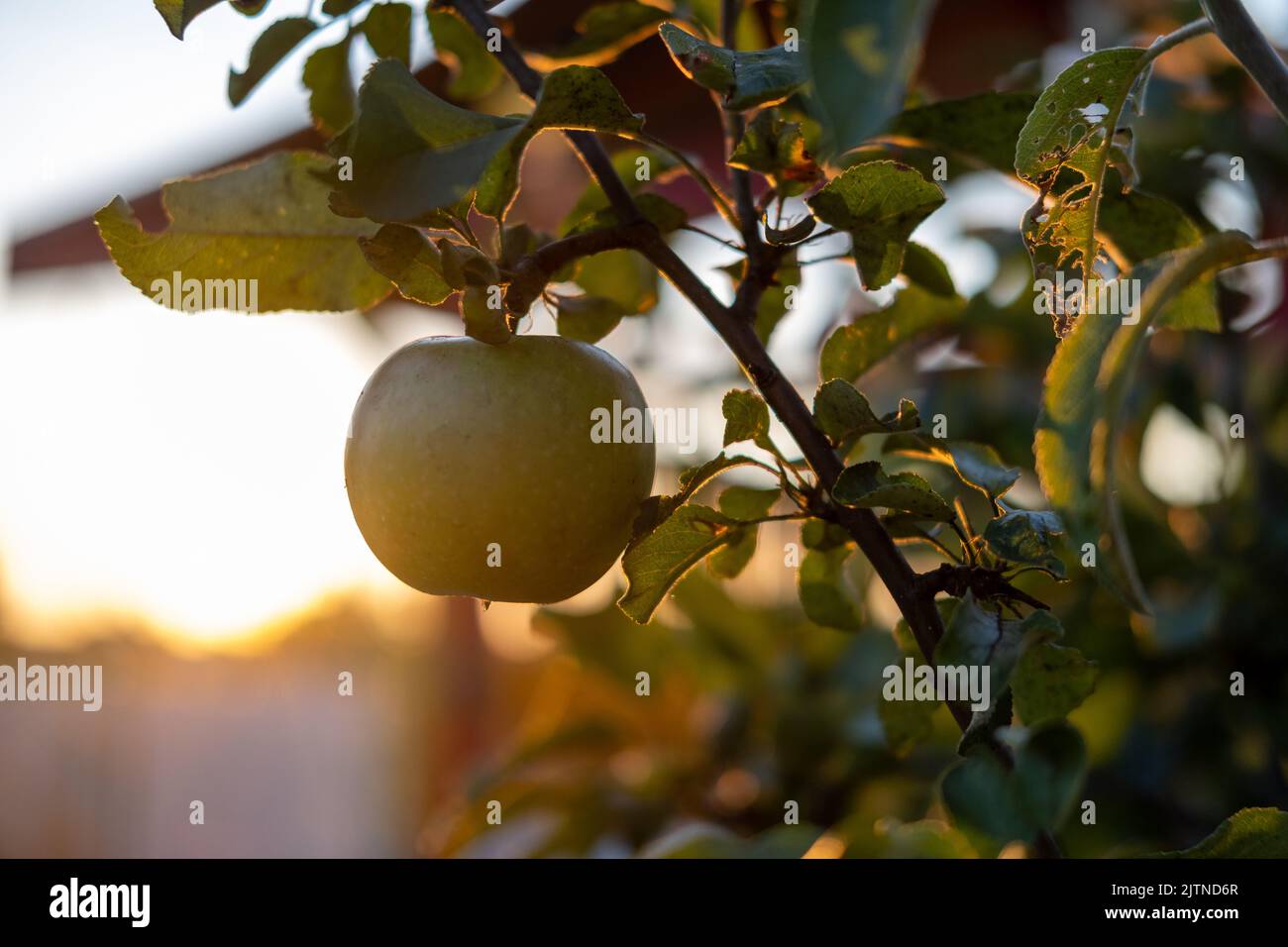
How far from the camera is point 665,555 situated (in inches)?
18.5

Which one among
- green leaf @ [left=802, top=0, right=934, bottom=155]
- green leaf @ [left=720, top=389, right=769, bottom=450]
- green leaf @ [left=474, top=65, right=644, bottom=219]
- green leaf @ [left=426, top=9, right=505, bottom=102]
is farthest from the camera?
green leaf @ [left=426, top=9, right=505, bottom=102]

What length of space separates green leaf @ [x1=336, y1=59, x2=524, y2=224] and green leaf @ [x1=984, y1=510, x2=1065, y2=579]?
0.24 m

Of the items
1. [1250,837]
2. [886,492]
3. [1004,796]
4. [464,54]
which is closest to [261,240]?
[464,54]

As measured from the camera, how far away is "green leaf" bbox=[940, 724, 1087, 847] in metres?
0.44

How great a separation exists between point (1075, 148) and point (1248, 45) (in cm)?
7

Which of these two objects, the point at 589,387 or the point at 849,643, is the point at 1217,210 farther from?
the point at 589,387

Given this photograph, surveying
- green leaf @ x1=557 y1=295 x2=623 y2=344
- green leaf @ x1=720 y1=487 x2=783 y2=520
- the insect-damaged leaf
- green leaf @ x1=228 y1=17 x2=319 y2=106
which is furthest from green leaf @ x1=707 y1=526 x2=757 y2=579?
green leaf @ x1=228 y1=17 x2=319 y2=106

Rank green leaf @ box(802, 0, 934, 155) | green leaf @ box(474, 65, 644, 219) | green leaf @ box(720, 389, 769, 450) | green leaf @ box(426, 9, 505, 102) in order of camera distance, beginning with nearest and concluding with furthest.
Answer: green leaf @ box(802, 0, 934, 155)
green leaf @ box(474, 65, 644, 219)
green leaf @ box(720, 389, 769, 450)
green leaf @ box(426, 9, 505, 102)

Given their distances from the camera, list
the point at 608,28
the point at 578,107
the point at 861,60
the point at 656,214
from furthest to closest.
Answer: the point at 608,28 → the point at 656,214 → the point at 578,107 → the point at 861,60

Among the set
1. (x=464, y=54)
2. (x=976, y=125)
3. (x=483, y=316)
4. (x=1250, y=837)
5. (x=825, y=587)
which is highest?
(x=464, y=54)

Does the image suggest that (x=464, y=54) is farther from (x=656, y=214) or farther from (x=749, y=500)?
(x=749, y=500)

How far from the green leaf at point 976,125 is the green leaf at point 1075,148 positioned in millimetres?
65

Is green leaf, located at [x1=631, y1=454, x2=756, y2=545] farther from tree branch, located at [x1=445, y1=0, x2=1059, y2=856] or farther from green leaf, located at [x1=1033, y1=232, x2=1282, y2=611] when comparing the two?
green leaf, located at [x1=1033, y1=232, x2=1282, y2=611]
